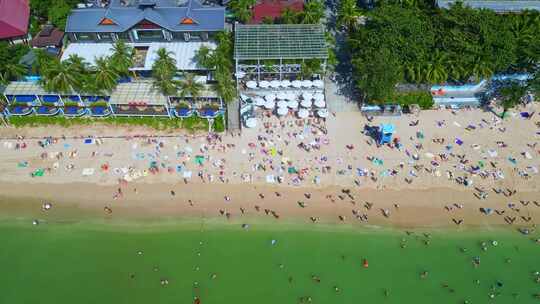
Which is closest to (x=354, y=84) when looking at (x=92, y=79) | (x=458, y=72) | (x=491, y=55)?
(x=458, y=72)

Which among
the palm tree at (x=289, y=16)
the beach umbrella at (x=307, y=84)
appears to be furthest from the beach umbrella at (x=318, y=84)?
the palm tree at (x=289, y=16)

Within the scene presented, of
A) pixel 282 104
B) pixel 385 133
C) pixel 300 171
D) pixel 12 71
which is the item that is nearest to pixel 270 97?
pixel 282 104

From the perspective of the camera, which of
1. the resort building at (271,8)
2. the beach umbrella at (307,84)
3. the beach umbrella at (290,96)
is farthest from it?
the resort building at (271,8)

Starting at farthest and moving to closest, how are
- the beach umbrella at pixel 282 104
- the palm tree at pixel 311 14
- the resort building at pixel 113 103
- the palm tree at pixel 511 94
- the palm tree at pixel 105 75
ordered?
the palm tree at pixel 311 14, the beach umbrella at pixel 282 104, the resort building at pixel 113 103, the palm tree at pixel 105 75, the palm tree at pixel 511 94

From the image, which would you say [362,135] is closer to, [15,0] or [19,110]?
[19,110]

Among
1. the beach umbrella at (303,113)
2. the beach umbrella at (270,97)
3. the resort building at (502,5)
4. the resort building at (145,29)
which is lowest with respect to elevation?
the beach umbrella at (303,113)

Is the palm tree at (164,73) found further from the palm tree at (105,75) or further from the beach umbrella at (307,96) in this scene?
the beach umbrella at (307,96)
